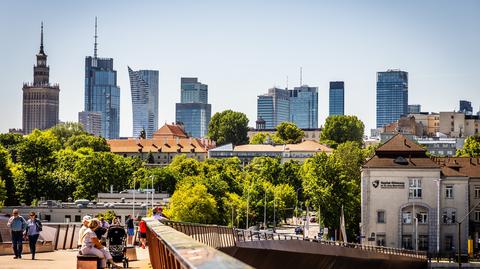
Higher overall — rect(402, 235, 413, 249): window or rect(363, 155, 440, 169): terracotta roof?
rect(363, 155, 440, 169): terracotta roof

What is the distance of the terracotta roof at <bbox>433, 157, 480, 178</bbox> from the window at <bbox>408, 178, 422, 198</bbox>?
3279mm

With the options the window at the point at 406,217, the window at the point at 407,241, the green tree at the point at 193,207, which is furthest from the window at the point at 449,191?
the green tree at the point at 193,207

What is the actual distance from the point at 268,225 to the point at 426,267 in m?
62.2

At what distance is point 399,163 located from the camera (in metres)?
96.1

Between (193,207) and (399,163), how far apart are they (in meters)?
27.3

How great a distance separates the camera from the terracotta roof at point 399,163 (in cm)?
9575

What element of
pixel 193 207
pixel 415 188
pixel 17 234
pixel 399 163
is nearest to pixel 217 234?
pixel 17 234

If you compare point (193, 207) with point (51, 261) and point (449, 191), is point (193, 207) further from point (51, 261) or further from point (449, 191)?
point (51, 261)

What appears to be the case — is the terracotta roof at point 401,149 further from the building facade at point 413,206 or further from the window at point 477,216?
the window at point 477,216

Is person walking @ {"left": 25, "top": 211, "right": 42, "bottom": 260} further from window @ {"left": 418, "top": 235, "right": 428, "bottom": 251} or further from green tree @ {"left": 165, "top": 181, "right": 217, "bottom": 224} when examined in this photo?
green tree @ {"left": 165, "top": 181, "right": 217, "bottom": 224}

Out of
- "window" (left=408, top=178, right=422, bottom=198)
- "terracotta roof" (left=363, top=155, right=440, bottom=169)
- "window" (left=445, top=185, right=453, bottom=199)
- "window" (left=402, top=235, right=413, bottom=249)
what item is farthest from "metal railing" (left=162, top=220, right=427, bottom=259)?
"window" (left=445, top=185, right=453, bottom=199)

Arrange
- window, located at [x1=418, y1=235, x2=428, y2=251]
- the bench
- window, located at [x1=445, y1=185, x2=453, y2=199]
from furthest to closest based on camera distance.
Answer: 1. window, located at [x1=445, y1=185, x2=453, y2=199]
2. window, located at [x1=418, y1=235, x2=428, y2=251]
3. the bench

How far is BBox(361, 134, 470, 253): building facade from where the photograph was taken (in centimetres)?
9419

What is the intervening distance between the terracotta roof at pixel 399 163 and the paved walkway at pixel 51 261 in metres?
64.5
